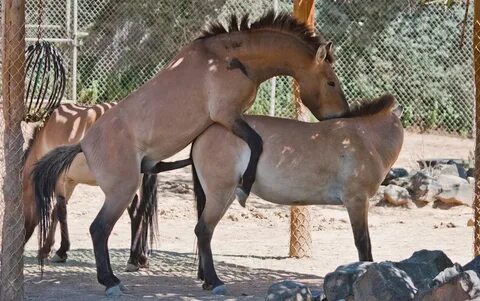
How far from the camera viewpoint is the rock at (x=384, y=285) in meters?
5.91

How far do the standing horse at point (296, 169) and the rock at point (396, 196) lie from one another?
4933mm

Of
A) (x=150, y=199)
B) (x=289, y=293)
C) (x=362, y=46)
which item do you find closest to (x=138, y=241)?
(x=150, y=199)

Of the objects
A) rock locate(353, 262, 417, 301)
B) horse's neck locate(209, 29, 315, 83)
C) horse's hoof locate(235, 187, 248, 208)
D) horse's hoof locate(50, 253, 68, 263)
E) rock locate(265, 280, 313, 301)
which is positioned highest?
horse's neck locate(209, 29, 315, 83)

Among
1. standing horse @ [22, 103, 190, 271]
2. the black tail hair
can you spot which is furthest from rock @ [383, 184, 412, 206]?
the black tail hair

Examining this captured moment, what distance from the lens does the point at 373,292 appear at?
5.95 meters

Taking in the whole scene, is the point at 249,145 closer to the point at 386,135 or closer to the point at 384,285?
the point at 386,135

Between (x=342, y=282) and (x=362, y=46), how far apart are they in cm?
1312

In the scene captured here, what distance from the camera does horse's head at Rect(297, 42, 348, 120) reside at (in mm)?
8297

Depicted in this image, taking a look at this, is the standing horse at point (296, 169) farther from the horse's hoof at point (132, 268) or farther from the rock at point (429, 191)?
the rock at point (429, 191)

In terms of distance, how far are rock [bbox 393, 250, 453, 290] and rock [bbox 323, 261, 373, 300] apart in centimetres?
26

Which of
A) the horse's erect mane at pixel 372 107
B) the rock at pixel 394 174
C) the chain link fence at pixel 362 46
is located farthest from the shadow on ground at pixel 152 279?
the chain link fence at pixel 362 46

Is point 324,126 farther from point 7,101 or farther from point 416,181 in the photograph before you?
point 416,181

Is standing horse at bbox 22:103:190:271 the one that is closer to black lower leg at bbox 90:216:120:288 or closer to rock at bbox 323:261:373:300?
black lower leg at bbox 90:216:120:288

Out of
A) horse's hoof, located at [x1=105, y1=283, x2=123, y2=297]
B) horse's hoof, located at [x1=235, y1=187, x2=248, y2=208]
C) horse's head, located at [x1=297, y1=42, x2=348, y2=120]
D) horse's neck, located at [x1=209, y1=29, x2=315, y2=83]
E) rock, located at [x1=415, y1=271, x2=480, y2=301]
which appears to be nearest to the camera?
rock, located at [x1=415, y1=271, x2=480, y2=301]
